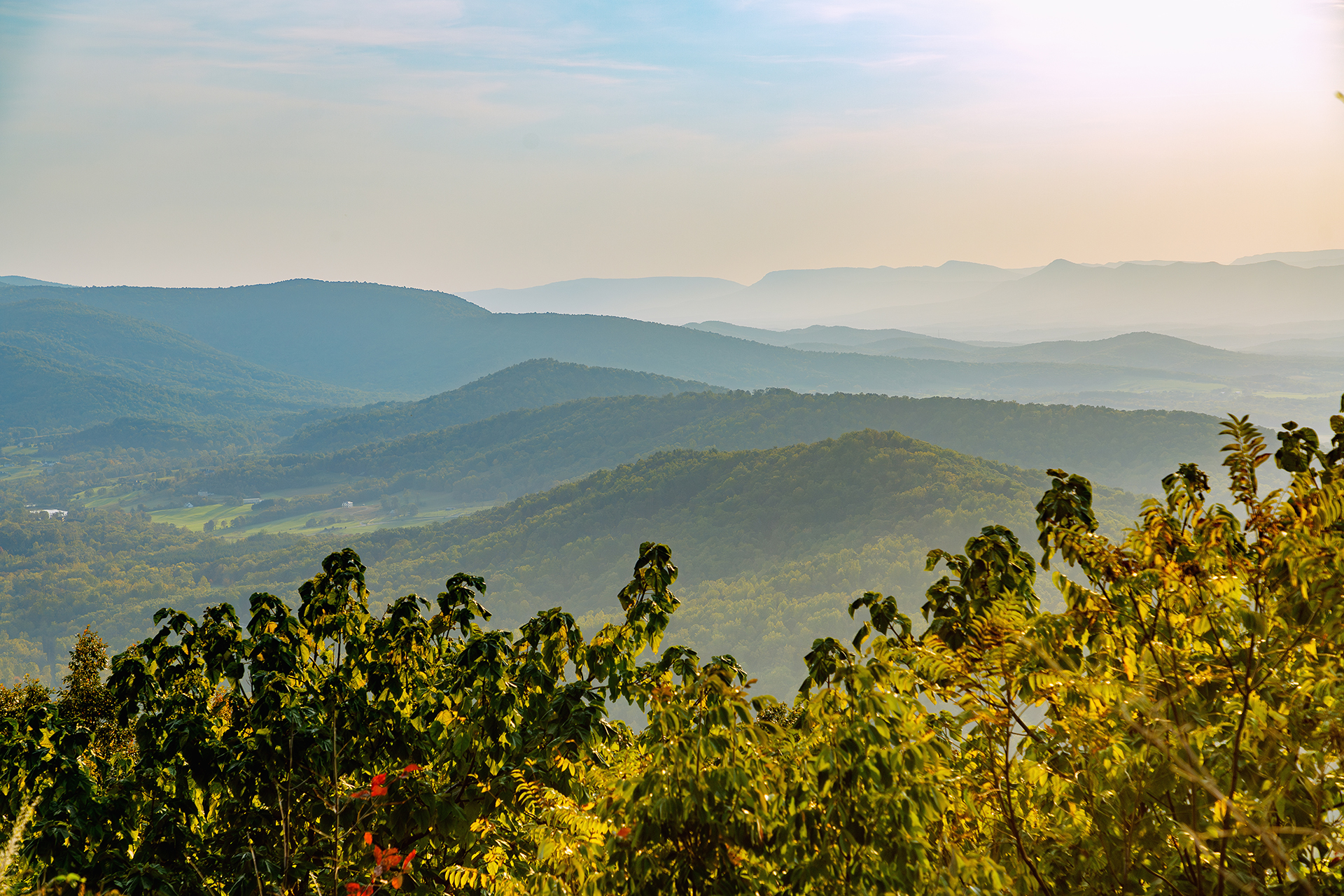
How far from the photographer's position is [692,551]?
127m

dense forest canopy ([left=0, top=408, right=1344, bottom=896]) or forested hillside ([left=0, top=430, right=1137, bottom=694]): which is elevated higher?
dense forest canopy ([left=0, top=408, right=1344, bottom=896])

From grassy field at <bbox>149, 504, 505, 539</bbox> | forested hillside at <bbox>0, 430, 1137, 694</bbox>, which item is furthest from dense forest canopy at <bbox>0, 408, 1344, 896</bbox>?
grassy field at <bbox>149, 504, 505, 539</bbox>

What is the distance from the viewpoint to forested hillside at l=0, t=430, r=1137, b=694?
10362 centimetres

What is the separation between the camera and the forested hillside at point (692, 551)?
103625 millimetres

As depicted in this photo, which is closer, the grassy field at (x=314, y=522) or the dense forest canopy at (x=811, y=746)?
the dense forest canopy at (x=811, y=746)

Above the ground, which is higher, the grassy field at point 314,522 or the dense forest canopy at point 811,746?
the dense forest canopy at point 811,746

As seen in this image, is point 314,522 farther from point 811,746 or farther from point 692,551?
point 811,746

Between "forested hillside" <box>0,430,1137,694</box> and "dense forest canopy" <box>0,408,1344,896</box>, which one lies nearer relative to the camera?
"dense forest canopy" <box>0,408,1344,896</box>

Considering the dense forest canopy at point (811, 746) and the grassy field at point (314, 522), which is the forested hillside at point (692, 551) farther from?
the dense forest canopy at point (811, 746)

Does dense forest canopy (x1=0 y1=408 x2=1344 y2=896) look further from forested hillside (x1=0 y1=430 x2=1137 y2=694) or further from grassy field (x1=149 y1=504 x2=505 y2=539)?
grassy field (x1=149 y1=504 x2=505 y2=539)

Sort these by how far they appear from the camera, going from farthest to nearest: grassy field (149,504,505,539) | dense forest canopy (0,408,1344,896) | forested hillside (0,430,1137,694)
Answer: grassy field (149,504,505,539)
forested hillside (0,430,1137,694)
dense forest canopy (0,408,1344,896)

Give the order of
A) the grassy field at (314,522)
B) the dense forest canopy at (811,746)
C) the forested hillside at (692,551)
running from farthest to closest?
the grassy field at (314,522) → the forested hillside at (692,551) → the dense forest canopy at (811,746)

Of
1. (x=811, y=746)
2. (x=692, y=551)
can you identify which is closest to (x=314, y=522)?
(x=692, y=551)

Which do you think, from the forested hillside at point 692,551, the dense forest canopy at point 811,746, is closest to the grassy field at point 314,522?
the forested hillside at point 692,551
